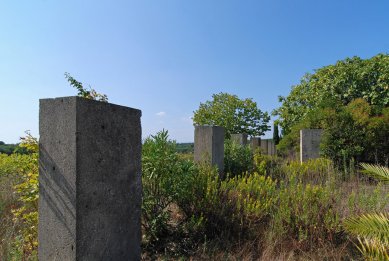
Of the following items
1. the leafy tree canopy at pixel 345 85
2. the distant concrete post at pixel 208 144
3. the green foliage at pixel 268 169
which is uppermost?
the leafy tree canopy at pixel 345 85

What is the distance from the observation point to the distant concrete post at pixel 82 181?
93.4 inches

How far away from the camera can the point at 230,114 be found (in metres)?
27.2


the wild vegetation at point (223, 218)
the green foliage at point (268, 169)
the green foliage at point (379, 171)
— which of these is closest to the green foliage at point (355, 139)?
the green foliage at point (268, 169)

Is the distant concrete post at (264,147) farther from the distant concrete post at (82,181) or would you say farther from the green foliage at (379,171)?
the distant concrete post at (82,181)

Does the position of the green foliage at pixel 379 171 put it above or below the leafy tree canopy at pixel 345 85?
below

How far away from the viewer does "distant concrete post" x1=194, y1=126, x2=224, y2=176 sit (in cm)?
639

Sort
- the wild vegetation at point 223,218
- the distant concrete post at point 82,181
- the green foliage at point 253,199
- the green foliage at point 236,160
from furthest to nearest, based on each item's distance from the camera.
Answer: the green foliage at point 236,160
the green foliage at point 253,199
the wild vegetation at point 223,218
the distant concrete post at point 82,181

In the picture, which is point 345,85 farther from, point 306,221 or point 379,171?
point 306,221

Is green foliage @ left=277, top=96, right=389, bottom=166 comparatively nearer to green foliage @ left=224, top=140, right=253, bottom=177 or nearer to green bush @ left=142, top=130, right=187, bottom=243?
green foliage @ left=224, top=140, right=253, bottom=177

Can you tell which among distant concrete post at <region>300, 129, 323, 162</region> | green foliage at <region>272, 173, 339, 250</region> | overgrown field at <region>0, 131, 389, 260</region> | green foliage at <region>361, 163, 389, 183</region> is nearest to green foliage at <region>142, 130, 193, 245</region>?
overgrown field at <region>0, 131, 389, 260</region>

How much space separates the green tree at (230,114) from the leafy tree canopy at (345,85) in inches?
171

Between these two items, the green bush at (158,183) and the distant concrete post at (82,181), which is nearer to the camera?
the distant concrete post at (82,181)

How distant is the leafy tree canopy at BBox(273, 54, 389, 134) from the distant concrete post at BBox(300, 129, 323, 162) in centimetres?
714

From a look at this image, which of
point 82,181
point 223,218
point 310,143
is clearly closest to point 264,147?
point 310,143
